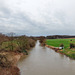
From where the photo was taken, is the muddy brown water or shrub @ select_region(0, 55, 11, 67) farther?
the muddy brown water

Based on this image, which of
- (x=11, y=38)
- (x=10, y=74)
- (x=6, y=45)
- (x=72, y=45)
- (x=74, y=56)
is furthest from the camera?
(x=72, y=45)

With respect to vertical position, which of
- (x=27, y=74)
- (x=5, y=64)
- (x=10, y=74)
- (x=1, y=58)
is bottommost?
(x=27, y=74)

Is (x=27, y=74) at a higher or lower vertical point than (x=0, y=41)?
lower

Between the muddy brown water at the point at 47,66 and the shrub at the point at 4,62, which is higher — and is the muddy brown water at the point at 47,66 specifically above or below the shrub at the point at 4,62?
below

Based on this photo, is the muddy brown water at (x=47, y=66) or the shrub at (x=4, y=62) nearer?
the shrub at (x=4, y=62)

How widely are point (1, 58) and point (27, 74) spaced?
9.24ft

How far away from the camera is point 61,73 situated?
783 cm

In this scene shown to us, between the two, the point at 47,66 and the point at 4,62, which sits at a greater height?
the point at 4,62

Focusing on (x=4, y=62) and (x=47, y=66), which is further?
(x=47, y=66)

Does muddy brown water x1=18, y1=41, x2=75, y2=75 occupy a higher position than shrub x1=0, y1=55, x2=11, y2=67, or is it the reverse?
shrub x1=0, y1=55, x2=11, y2=67

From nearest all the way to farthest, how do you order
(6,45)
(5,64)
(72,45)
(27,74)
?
1. (5,64)
2. (27,74)
3. (6,45)
4. (72,45)

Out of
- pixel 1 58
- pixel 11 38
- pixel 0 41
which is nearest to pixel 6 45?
pixel 0 41

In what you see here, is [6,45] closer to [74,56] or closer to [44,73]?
[44,73]

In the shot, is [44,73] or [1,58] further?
[44,73]
